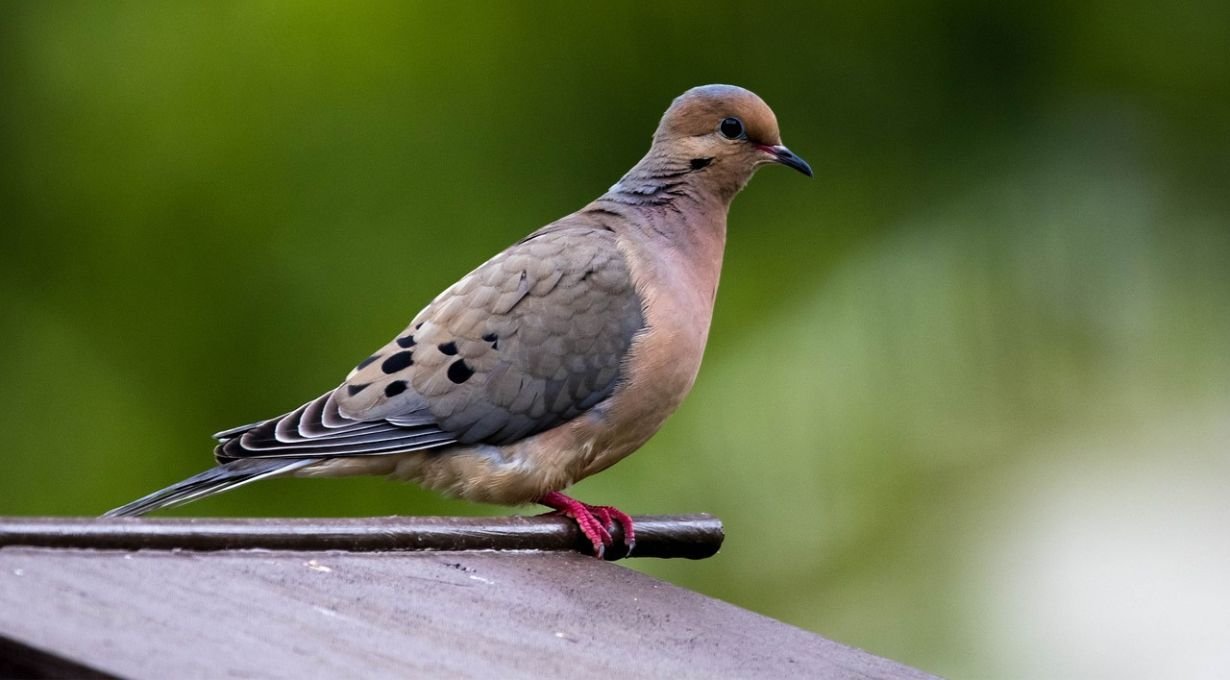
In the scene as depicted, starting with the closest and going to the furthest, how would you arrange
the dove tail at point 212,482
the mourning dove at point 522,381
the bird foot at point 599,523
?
1. the bird foot at point 599,523
2. the dove tail at point 212,482
3. the mourning dove at point 522,381

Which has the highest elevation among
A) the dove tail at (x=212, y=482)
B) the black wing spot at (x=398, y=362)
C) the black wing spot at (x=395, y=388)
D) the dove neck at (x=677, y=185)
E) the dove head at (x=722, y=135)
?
the dove head at (x=722, y=135)

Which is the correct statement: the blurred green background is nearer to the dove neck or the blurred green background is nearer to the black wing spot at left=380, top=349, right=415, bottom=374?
the dove neck

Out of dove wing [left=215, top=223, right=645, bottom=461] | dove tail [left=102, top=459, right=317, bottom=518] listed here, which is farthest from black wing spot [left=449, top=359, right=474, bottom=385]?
dove tail [left=102, top=459, right=317, bottom=518]

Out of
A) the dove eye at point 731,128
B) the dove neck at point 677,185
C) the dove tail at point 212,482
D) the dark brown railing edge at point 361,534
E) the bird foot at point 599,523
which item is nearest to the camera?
the dark brown railing edge at point 361,534

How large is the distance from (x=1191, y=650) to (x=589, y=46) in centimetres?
265

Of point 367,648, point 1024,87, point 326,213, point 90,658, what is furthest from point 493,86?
point 90,658

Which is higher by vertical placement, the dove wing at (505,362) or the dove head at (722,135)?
the dove head at (722,135)

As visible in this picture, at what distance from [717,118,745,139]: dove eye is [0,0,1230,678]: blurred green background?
84 centimetres

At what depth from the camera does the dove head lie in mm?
4395

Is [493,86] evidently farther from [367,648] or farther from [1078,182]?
[367,648]

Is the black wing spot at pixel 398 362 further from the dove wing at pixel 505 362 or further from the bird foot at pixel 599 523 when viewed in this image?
the bird foot at pixel 599 523

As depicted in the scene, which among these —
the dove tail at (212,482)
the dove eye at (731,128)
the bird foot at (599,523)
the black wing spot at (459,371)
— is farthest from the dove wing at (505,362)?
the dove eye at (731,128)

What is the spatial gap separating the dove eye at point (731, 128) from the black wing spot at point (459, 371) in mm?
1024

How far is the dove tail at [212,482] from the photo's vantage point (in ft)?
11.3
